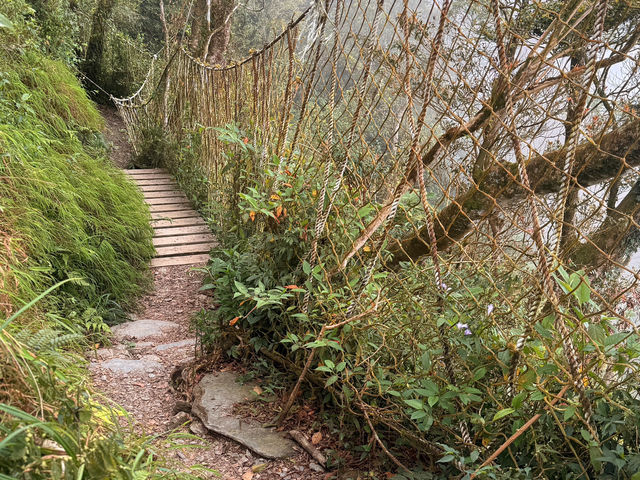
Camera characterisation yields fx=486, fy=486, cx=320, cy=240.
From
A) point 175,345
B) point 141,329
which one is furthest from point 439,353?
point 141,329

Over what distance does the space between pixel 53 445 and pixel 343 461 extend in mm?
1042

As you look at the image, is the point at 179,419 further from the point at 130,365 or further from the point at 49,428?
the point at 49,428

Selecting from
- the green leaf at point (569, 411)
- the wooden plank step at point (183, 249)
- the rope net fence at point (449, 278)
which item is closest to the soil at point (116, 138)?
the wooden plank step at point (183, 249)

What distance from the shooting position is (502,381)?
1.33 m

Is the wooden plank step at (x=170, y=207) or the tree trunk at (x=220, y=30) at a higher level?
the tree trunk at (x=220, y=30)

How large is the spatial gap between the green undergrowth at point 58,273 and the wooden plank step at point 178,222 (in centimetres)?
36

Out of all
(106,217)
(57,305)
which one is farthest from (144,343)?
(106,217)

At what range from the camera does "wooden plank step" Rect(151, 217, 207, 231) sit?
481 centimetres

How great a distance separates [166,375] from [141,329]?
0.68m

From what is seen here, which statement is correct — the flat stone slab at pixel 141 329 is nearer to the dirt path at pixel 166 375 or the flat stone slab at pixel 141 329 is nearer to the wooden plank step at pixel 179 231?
the dirt path at pixel 166 375

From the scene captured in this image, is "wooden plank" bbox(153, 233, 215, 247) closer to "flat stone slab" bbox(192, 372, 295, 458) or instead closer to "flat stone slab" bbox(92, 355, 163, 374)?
"flat stone slab" bbox(92, 355, 163, 374)

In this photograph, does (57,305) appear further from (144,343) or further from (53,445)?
(53,445)

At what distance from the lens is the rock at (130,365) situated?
2.57m

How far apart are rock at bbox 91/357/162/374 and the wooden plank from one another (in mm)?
1822
